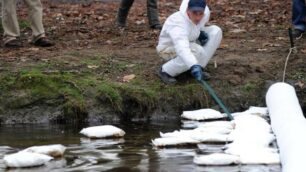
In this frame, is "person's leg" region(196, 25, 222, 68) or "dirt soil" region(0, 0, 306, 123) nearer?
"dirt soil" region(0, 0, 306, 123)

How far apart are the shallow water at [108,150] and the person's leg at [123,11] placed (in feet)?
11.5

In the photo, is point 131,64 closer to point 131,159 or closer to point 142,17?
point 131,159

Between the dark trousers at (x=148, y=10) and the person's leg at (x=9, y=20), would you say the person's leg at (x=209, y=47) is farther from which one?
the person's leg at (x=9, y=20)

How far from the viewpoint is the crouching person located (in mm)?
9383

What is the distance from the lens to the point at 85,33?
35.5 feet

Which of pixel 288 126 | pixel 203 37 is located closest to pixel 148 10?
pixel 203 37

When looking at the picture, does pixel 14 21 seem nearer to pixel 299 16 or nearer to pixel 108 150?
pixel 108 150

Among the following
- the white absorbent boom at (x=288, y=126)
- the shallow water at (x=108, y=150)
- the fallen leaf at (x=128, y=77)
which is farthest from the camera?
the fallen leaf at (x=128, y=77)

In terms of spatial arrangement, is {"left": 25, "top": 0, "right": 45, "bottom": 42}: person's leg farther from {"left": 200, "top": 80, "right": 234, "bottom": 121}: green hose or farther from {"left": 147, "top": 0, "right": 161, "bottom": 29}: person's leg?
{"left": 200, "top": 80, "right": 234, "bottom": 121}: green hose

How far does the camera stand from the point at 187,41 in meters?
7.67

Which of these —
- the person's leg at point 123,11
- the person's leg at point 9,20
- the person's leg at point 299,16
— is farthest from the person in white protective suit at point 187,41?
the person's leg at point 123,11

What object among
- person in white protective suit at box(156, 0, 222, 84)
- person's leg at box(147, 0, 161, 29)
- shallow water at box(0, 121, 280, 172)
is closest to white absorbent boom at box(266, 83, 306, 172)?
shallow water at box(0, 121, 280, 172)

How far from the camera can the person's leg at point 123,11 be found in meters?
10.6

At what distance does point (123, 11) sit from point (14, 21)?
2.00 m
